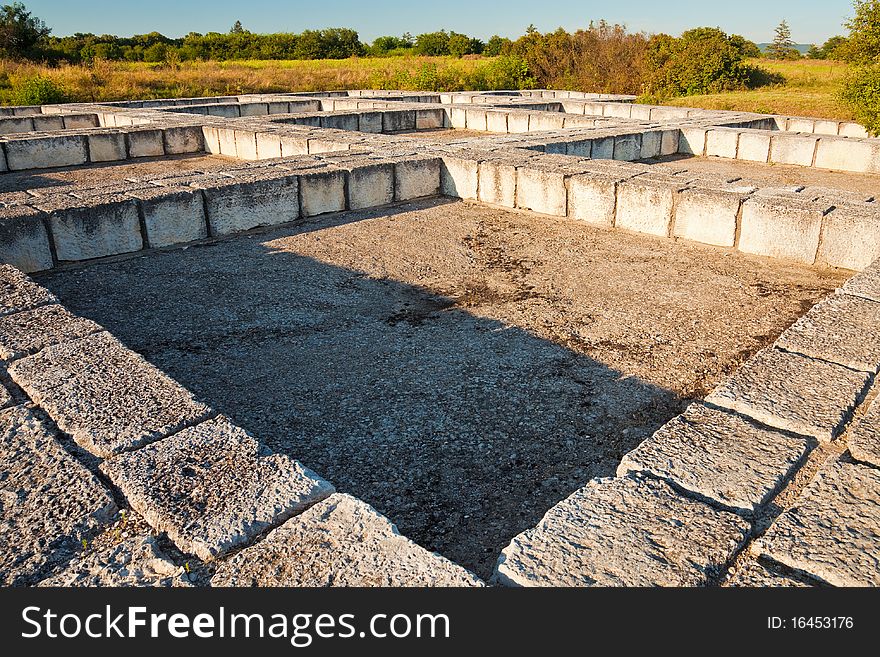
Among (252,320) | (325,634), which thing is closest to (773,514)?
(325,634)

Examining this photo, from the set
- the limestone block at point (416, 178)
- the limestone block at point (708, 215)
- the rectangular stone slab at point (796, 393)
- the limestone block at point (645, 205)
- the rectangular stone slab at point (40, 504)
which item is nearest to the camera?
the rectangular stone slab at point (40, 504)

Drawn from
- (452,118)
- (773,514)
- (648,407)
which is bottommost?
(648,407)

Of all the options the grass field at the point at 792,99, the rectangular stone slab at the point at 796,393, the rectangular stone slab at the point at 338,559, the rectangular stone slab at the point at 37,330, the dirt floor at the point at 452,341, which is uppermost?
the grass field at the point at 792,99

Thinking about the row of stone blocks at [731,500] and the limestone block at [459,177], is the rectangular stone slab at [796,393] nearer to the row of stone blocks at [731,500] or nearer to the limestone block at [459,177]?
the row of stone blocks at [731,500]

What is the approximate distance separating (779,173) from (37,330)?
33.4ft

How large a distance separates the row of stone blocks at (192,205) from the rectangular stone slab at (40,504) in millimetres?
3761

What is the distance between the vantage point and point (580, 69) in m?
25.4

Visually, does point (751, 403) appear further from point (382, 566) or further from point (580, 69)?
point (580, 69)

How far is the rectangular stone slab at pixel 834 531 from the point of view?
6.49 ft

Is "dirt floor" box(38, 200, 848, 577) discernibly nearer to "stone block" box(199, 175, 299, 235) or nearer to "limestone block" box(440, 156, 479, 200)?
"stone block" box(199, 175, 299, 235)

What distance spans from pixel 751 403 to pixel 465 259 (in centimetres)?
356

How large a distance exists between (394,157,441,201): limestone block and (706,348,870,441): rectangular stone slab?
5338 mm

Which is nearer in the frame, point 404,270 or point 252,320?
point 252,320

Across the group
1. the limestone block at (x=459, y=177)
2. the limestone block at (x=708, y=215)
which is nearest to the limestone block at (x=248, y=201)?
the limestone block at (x=459, y=177)
